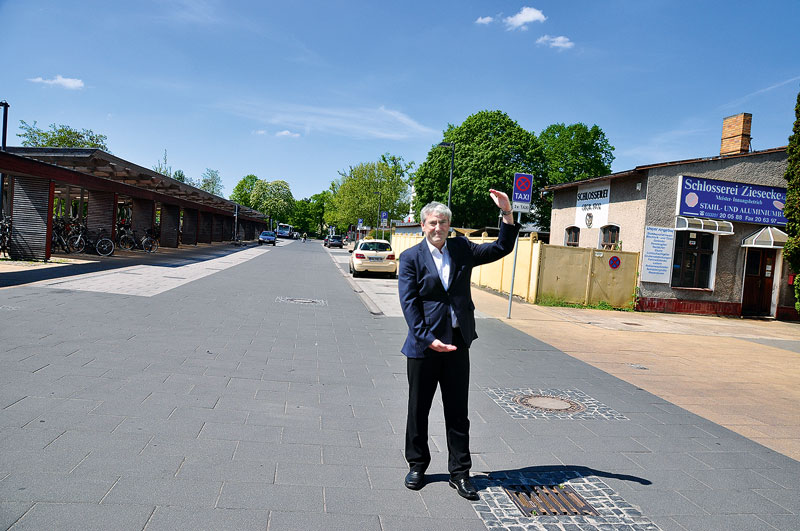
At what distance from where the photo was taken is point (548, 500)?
11.3ft

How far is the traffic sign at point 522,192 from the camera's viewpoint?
11.8m

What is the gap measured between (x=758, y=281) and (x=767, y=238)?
5.42 ft

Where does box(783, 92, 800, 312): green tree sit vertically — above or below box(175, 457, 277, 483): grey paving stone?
above

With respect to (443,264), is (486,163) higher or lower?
higher

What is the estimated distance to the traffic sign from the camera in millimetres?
11771

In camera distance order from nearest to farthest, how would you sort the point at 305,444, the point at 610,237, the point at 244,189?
the point at 305,444, the point at 610,237, the point at 244,189

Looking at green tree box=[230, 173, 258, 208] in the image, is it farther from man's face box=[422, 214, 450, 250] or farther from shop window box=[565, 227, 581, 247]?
man's face box=[422, 214, 450, 250]

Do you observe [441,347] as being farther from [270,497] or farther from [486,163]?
[486,163]

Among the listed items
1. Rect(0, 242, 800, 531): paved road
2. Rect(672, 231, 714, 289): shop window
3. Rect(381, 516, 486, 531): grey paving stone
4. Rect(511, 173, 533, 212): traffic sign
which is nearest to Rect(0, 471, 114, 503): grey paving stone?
Rect(0, 242, 800, 531): paved road

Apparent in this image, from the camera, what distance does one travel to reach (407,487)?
3547 mm

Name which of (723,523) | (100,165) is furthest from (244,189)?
(723,523)

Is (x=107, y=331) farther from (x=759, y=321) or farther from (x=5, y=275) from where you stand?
(x=759, y=321)

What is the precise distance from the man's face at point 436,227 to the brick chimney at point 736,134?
1797cm

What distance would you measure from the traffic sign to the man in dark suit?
8.30m
